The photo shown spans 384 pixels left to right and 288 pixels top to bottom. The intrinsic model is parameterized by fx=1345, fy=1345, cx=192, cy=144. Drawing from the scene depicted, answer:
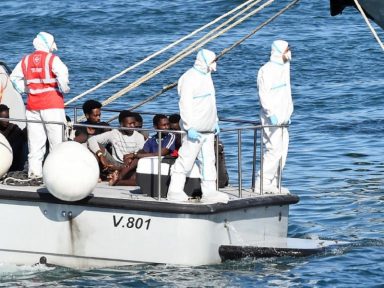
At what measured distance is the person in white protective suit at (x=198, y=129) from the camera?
13.7 m

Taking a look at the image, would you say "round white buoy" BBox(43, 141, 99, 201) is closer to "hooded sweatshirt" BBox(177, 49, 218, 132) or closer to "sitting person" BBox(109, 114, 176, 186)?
"sitting person" BBox(109, 114, 176, 186)

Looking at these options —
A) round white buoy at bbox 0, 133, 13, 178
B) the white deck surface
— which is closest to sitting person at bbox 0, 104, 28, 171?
round white buoy at bbox 0, 133, 13, 178

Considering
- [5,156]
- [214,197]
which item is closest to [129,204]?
[214,197]

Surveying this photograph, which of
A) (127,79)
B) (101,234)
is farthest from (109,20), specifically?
(101,234)

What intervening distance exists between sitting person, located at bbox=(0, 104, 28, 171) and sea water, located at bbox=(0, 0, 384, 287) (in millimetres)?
1430

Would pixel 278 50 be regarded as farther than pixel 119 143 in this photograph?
No

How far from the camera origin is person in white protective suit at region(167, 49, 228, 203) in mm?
13656

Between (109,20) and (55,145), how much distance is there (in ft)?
67.0

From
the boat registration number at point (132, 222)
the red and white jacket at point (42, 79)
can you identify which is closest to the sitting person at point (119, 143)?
the red and white jacket at point (42, 79)

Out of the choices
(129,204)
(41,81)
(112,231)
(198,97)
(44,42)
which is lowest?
(112,231)

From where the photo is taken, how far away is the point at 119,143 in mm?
14961

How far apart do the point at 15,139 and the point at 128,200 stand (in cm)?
191

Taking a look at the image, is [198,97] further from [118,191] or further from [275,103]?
[118,191]

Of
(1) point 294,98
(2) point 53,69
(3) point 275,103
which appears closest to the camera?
(2) point 53,69
